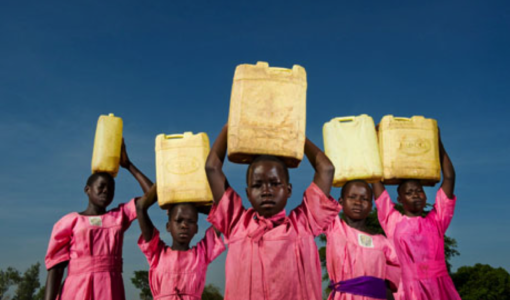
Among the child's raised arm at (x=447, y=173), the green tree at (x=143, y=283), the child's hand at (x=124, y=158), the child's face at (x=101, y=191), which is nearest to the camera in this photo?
the child's face at (x=101, y=191)

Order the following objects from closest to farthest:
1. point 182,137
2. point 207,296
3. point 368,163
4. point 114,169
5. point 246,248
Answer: point 246,248 → point 368,163 → point 182,137 → point 114,169 → point 207,296

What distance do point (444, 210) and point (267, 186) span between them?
11.9 feet

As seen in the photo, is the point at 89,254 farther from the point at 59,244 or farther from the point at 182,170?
the point at 182,170

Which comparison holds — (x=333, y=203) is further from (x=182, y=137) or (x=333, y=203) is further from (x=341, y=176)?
(x=182, y=137)

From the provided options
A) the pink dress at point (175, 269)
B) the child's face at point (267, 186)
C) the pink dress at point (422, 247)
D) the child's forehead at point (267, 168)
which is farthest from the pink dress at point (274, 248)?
the pink dress at point (422, 247)

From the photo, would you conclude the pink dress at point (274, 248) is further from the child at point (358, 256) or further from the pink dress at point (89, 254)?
the pink dress at point (89, 254)

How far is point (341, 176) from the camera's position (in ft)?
16.1

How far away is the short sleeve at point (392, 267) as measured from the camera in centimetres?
486

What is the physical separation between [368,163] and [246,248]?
6.62ft

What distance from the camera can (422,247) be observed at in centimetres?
582

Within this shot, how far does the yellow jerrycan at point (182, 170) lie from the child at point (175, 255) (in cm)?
21

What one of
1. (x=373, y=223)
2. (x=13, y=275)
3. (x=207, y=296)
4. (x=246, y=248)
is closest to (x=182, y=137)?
(x=246, y=248)

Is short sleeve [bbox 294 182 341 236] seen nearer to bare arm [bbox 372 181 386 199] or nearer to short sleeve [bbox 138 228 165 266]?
short sleeve [bbox 138 228 165 266]

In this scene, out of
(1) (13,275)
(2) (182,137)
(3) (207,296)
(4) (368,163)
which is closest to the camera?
(4) (368,163)
